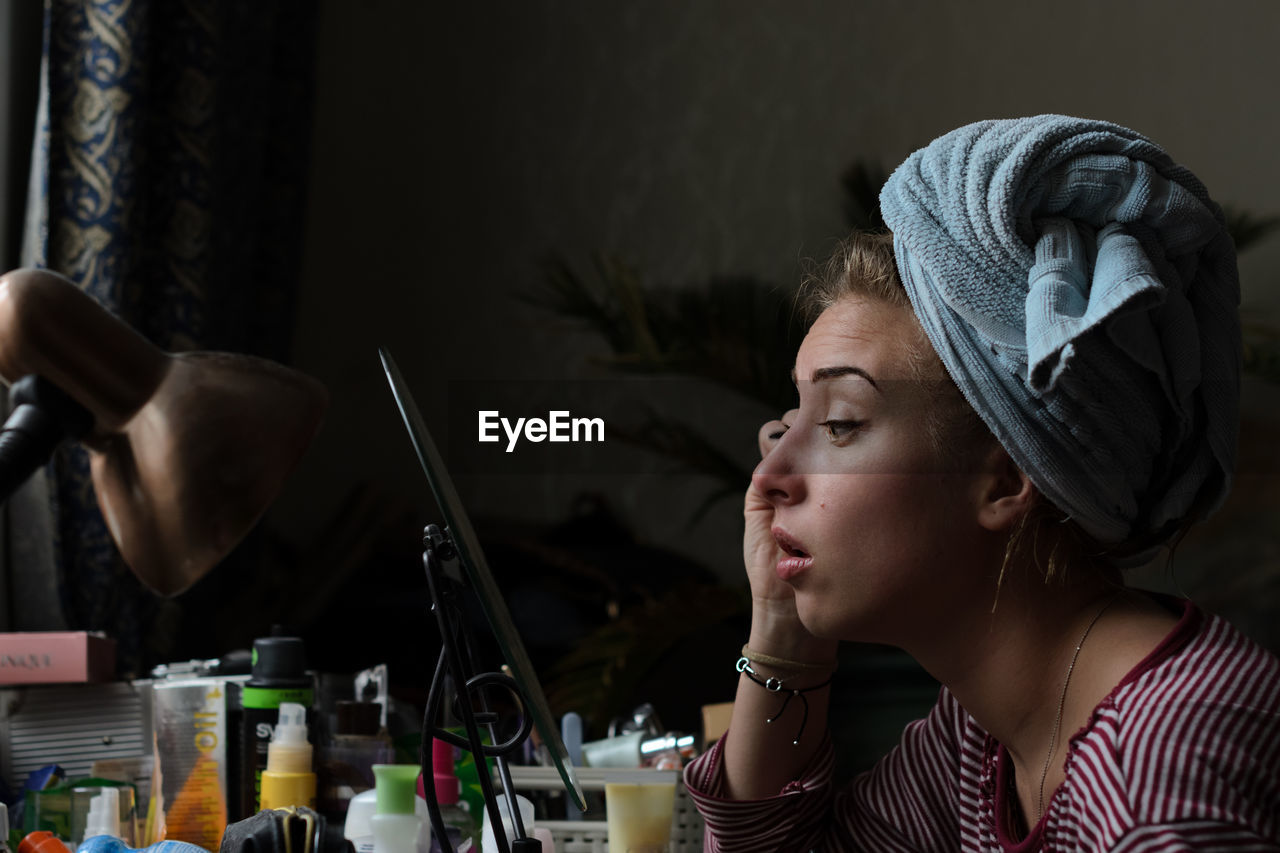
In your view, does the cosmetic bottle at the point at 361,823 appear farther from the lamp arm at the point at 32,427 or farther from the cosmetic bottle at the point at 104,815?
the lamp arm at the point at 32,427

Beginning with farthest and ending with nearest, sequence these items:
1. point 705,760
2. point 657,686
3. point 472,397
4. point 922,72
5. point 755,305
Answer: point 922,72
point 755,305
point 657,686
point 705,760
point 472,397

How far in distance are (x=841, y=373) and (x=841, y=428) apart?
0.04 meters

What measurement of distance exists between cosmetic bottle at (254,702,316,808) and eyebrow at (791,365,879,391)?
1.60ft

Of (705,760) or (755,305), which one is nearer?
(705,760)

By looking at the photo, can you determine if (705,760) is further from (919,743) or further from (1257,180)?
(1257,180)

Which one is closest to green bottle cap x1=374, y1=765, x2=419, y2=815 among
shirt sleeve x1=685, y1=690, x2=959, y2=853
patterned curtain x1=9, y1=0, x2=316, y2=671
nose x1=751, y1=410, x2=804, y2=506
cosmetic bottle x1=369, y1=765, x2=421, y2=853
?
cosmetic bottle x1=369, y1=765, x2=421, y2=853

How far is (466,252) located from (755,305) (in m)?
0.60

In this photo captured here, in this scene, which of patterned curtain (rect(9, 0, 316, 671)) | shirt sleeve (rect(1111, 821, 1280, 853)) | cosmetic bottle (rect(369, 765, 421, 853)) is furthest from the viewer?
patterned curtain (rect(9, 0, 316, 671))

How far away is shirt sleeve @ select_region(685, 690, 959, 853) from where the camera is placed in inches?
34.7

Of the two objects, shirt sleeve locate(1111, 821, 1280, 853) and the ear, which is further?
the ear

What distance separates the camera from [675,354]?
2.15 meters

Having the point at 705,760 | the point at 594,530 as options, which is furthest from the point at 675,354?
the point at 705,760

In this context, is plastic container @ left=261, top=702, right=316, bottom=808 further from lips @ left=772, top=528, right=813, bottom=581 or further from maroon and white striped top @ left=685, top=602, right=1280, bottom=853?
lips @ left=772, top=528, right=813, bottom=581

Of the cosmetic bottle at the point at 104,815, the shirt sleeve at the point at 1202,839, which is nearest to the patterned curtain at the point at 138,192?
the cosmetic bottle at the point at 104,815
